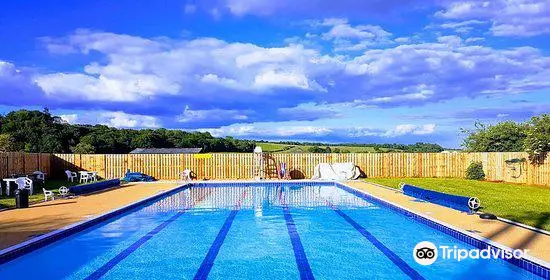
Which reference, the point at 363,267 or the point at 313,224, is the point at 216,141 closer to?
the point at 313,224

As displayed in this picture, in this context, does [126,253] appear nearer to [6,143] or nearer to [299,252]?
[299,252]

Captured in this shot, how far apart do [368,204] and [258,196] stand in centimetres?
447

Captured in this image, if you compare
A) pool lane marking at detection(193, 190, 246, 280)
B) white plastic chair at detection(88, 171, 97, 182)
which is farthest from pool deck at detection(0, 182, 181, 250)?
white plastic chair at detection(88, 171, 97, 182)

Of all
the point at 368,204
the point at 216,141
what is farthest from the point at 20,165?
the point at 216,141

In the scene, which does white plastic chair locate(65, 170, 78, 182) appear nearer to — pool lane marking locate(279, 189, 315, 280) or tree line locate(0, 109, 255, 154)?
pool lane marking locate(279, 189, 315, 280)

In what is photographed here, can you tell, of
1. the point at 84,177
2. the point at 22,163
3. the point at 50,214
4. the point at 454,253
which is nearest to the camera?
the point at 454,253

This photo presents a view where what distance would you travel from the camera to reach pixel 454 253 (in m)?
7.73

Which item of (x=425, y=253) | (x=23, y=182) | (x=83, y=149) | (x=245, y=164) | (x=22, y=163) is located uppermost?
(x=83, y=149)

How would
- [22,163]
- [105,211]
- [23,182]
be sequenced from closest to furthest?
[105,211] → [23,182] → [22,163]

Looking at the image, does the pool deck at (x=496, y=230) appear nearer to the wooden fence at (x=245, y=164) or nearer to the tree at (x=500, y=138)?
the wooden fence at (x=245, y=164)

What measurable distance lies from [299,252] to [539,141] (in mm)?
14263

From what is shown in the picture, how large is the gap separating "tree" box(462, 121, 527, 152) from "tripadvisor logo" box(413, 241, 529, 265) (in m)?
20.7

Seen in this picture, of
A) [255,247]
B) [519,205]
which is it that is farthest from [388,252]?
[519,205]

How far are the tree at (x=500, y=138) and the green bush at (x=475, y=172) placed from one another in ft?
15.9
